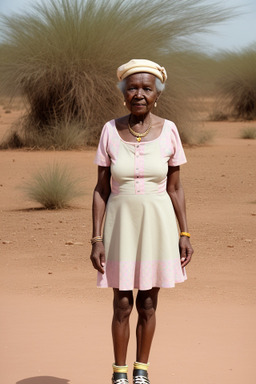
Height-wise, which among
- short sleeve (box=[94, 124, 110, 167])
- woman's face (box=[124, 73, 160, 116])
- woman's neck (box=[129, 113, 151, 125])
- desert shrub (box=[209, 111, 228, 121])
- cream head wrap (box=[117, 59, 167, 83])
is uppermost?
desert shrub (box=[209, 111, 228, 121])

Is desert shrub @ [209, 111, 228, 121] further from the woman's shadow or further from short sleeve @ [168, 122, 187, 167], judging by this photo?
short sleeve @ [168, 122, 187, 167]

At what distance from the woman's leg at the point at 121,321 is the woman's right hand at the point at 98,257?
0.17m

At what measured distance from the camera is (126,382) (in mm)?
4324

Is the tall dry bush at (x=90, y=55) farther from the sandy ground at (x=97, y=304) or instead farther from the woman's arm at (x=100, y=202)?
the woman's arm at (x=100, y=202)

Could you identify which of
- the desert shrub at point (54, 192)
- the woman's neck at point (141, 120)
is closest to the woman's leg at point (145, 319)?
the woman's neck at point (141, 120)

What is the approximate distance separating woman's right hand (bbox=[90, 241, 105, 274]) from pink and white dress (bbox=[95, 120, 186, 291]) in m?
0.02

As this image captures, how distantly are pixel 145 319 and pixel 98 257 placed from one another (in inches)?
17.1

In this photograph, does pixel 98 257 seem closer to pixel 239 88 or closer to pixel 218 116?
pixel 218 116

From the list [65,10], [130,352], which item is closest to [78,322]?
[130,352]

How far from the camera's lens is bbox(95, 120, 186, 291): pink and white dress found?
425 cm

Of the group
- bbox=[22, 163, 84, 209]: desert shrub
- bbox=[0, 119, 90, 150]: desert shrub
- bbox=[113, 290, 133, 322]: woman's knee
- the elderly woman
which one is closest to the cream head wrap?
the elderly woman

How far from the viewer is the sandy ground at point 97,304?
5.20 meters

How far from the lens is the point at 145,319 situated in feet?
14.4

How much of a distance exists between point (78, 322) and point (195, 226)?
4587 mm
